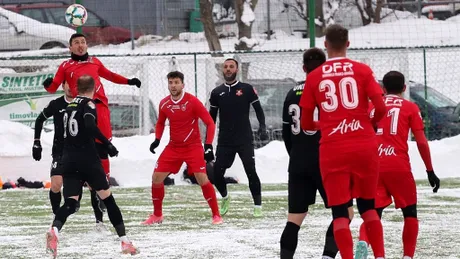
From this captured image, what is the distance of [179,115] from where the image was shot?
12.6m

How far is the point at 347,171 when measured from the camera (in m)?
7.75

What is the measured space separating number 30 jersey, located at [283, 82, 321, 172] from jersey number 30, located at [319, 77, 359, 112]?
780mm

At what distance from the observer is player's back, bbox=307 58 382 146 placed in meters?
7.72

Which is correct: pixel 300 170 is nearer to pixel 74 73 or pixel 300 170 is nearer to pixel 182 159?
pixel 182 159

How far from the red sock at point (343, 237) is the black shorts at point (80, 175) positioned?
2.77 metres

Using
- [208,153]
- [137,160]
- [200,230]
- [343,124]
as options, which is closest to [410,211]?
[343,124]

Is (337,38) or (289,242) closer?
(337,38)

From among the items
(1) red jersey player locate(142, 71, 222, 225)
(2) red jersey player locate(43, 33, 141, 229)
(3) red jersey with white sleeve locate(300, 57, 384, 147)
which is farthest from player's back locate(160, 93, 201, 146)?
(3) red jersey with white sleeve locate(300, 57, 384, 147)

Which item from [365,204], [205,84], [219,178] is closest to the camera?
[365,204]

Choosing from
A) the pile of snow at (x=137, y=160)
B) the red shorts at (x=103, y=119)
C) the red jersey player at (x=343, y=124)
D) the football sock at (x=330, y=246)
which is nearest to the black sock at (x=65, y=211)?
the red shorts at (x=103, y=119)

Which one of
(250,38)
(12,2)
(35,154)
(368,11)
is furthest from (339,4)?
(35,154)

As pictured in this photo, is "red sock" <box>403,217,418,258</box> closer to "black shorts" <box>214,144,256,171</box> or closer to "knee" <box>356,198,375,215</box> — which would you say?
"knee" <box>356,198,375,215</box>

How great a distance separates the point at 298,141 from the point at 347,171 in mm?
875

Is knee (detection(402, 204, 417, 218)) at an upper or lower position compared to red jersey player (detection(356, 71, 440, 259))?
lower
